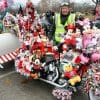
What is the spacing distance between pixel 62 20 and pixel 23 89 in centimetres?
158

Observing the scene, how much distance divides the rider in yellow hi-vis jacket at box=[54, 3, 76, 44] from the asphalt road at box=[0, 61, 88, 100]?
97cm

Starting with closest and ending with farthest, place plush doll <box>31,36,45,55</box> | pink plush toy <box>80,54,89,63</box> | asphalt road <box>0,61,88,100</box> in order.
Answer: pink plush toy <box>80,54,89,63</box>
asphalt road <box>0,61,88,100</box>
plush doll <box>31,36,45,55</box>

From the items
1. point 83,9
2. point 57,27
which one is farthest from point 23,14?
point 83,9

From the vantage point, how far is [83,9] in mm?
15484

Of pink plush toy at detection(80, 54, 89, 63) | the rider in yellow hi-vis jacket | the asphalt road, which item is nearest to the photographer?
pink plush toy at detection(80, 54, 89, 63)

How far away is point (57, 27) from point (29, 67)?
3.86 feet

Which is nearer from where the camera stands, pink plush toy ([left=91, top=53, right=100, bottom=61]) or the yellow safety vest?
pink plush toy ([left=91, top=53, right=100, bottom=61])

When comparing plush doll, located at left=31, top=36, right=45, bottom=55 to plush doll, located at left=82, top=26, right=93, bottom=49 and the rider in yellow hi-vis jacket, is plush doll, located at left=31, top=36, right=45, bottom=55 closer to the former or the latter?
the rider in yellow hi-vis jacket

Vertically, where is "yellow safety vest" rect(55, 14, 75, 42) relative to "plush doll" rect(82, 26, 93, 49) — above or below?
below

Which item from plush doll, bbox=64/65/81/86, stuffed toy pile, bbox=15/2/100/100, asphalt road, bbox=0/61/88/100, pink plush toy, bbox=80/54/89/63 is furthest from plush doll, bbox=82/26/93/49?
asphalt road, bbox=0/61/88/100

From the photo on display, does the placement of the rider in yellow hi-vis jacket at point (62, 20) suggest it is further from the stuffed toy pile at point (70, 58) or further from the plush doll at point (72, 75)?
the plush doll at point (72, 75)

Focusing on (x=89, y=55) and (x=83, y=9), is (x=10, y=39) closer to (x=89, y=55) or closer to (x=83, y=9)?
(x=89, y=55)

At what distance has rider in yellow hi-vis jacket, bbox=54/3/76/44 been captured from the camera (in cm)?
680

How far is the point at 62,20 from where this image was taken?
6902 mm
